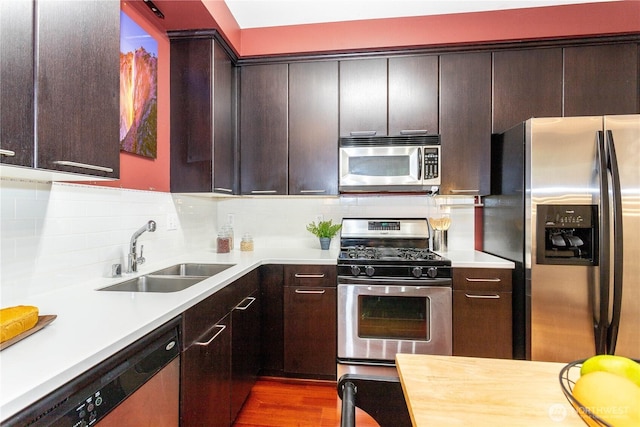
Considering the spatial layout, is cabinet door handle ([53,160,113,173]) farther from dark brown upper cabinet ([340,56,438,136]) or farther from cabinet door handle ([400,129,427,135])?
cabinet door handle ([400,129,427,135])

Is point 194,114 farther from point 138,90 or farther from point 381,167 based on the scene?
point 381,167

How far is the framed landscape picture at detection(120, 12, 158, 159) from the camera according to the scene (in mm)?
1637

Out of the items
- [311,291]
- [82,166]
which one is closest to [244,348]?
[311,291]

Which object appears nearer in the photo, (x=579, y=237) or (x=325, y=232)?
(x=579, y=237)

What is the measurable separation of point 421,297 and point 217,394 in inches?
52.9

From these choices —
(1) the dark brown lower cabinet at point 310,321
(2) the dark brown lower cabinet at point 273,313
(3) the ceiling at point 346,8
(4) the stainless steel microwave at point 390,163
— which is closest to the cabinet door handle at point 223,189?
(2) the dark brown lower cabinet at point 273,313

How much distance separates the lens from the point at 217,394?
1.49 metres

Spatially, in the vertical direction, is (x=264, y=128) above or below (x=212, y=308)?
above

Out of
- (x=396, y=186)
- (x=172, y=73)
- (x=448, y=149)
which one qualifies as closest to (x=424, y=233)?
(x=396, y=186)

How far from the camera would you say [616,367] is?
0.56 meters

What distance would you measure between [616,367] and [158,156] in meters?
2.25

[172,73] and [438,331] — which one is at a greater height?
[172,73]

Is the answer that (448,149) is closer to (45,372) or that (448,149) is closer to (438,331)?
(438,331)

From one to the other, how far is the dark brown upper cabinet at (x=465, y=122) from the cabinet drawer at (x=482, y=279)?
1.95ft
